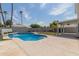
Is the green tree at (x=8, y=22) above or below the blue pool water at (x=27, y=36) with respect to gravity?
above

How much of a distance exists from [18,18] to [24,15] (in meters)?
0.47

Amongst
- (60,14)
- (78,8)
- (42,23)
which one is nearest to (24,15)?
(42,23)

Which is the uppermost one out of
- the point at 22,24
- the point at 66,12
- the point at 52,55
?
the point at 66,12

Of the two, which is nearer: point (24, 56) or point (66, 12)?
point (24, 56)

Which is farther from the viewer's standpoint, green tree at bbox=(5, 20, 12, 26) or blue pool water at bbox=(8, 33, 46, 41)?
blue pool water at bbox=(8, 33, 46, 41)

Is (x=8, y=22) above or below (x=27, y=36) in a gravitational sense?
above

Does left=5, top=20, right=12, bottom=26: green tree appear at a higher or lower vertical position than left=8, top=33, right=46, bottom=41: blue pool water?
higher

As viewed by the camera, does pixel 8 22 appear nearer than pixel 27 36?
Yes

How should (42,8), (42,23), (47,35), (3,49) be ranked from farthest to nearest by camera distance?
(47,35) < (42,23) < (42,8) < (3,49)

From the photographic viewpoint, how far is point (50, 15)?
1152cm

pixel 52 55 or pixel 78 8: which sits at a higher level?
pixel 78 8

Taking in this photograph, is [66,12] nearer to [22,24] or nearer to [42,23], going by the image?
[42,23]

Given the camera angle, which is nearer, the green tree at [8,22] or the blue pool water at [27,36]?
the green tree at [8,22]

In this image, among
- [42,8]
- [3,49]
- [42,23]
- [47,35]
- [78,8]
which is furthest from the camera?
[78,8]
